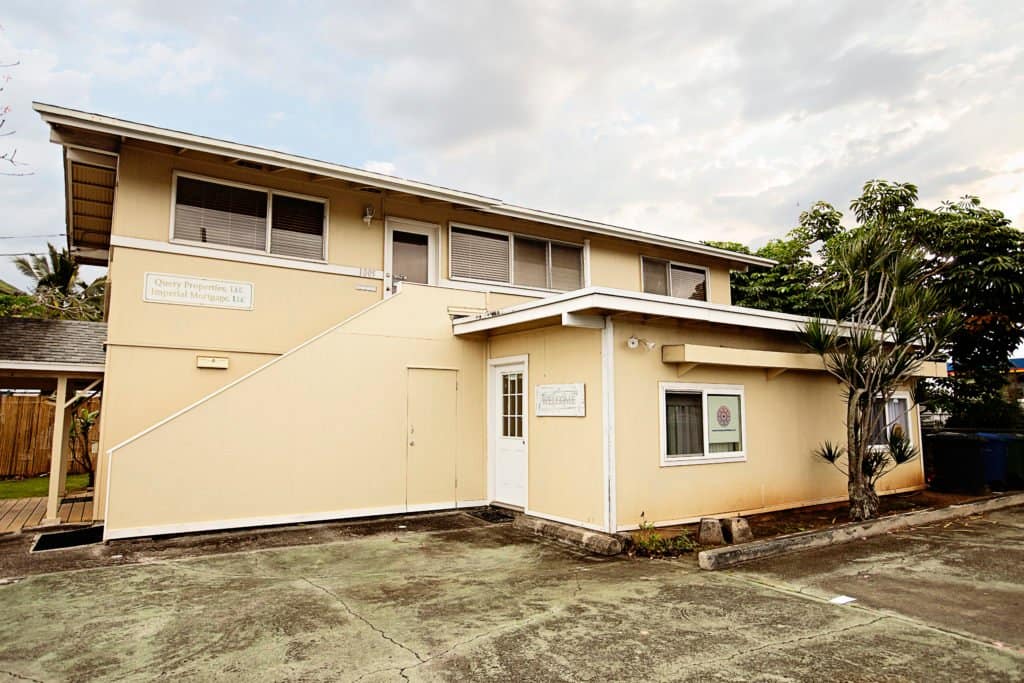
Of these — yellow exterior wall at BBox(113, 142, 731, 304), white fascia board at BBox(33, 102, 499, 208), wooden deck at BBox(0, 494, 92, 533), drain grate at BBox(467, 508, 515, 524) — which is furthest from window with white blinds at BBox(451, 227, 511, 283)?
wooden deck at BBox(0, 494, 92, 533)

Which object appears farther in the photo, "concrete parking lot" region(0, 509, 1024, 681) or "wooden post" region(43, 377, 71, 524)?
"wooden post" region(43, 377, 71, 524)

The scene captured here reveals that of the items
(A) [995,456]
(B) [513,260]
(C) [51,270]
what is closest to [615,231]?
(B) [513,260]

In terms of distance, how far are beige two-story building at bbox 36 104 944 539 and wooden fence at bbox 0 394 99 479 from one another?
7.24 meters

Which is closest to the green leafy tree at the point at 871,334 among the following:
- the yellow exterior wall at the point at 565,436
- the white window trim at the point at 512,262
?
the yellow exterior wall at the point at 565,436

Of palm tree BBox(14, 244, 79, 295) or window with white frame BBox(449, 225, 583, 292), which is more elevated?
palm tree BBox(14, 244, 79, 295)

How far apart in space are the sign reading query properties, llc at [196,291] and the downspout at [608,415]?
5.68 meters

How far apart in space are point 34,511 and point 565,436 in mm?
8484

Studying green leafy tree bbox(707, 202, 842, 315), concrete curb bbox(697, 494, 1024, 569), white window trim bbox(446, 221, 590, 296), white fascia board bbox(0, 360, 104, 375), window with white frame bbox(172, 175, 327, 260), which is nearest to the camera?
concrete curb bbox(697, 494, 1024, 569)

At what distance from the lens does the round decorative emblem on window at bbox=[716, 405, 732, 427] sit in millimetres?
8102

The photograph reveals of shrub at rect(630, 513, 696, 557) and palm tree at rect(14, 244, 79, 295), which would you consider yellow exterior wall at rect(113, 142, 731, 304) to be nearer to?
shrub at rect(630, 513, 696, 557)

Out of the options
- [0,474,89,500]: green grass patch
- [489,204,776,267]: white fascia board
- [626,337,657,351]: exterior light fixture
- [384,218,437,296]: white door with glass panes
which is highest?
[489,204,776,267]: white fascia board

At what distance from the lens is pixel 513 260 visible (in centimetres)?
1163

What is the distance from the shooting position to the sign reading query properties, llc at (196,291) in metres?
8.47

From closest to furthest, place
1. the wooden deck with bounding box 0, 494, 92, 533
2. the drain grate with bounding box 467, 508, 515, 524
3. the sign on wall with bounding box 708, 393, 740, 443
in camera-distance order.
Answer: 1. the sign on wall with bounding box 708, 393, 740, 443
2. the wooden deck with bounding box 0, 494, 92, 533
3. the drain grate with bounding box 467, 508, 515, 524
